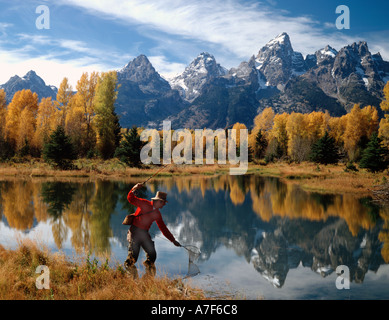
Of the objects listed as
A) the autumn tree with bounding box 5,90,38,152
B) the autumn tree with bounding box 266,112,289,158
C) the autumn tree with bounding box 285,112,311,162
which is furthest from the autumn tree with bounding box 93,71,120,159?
the autumn tree with bounding box 266,112,289,158

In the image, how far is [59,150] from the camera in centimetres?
3138

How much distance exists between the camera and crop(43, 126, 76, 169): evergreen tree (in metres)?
31.3

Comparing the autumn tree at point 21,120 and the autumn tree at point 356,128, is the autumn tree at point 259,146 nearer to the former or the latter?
the autumn tree at point 356,128

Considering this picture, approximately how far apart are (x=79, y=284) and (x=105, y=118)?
37.6 m

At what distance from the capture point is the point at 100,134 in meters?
41.4

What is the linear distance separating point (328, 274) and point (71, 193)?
16.8 meters

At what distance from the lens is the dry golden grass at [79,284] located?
5.49 metres

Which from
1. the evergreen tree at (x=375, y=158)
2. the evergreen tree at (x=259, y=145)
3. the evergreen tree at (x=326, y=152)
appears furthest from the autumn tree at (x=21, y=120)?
the evergreen tree at (x=375, y=158)

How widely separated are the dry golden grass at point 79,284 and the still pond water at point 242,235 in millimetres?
914

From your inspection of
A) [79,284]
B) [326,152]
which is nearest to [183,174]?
[326,152]

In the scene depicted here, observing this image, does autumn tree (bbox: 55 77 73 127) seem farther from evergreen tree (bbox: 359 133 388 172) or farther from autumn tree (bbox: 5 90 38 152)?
evergreen tree (bbox: 359 133 388 172)

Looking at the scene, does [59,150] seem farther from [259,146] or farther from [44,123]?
[259,146]

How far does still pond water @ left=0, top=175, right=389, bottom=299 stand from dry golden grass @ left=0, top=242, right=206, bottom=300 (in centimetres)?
91
